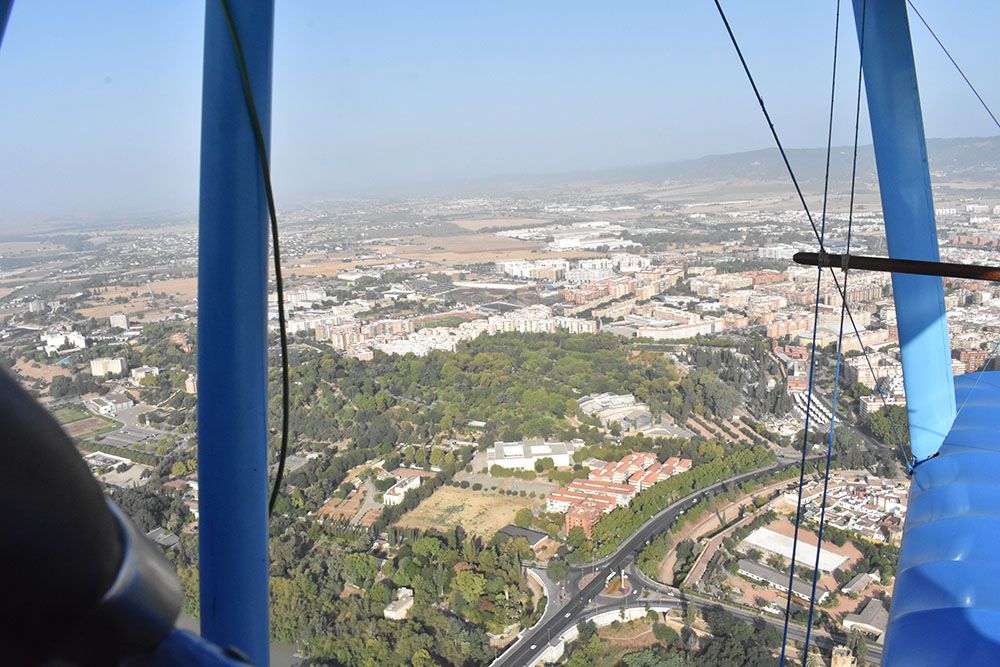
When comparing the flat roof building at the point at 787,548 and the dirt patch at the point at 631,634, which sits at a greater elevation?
the flat roof building at the point at 787,548

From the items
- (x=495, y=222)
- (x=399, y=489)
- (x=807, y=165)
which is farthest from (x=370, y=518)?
(x=495, y=222)

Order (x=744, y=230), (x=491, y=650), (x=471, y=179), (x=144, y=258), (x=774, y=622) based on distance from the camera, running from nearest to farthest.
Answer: (x=491, y=650), (x=774, y=622), (x=144, y=258), (x=744, y=230), (x=471, y=179)

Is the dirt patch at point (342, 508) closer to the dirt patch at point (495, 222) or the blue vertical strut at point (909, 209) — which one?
the blue vertical strut at point (909, 209)

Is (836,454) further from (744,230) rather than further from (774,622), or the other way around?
(744,230)

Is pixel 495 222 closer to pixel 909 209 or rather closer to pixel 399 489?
pixel 399 489

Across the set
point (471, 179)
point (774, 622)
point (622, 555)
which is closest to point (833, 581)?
point (774, 622)

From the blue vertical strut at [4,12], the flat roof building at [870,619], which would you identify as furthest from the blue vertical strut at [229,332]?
the flat roof building at [870,619]
